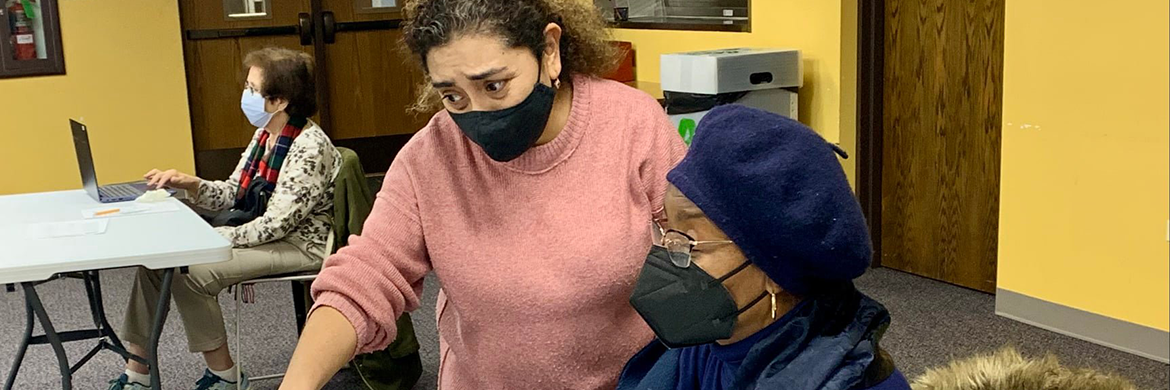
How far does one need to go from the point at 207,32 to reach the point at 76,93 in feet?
2.50

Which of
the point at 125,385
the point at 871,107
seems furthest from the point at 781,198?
the point at 871,107

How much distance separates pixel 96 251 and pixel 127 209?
61cm

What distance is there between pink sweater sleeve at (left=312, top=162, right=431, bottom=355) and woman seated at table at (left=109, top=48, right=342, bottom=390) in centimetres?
196

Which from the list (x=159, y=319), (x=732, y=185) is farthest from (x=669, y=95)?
(x=732, y=185)

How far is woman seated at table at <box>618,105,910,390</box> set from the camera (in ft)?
3.51

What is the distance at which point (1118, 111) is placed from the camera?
851 millimetres

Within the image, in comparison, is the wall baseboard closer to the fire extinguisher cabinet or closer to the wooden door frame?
the wooden door frame

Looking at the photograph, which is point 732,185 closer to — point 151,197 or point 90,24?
point 151,197

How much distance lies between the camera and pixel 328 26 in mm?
6668

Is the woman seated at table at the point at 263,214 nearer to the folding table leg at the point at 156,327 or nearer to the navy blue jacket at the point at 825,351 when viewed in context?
the folding table leg at the point at 156,327

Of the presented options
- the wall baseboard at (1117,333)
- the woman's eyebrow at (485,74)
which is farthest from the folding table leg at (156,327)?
the wall baseboard at (1117,333)

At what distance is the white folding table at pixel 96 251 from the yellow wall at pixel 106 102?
9.03ft

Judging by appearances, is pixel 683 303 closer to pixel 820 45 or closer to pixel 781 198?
pixel 781 198

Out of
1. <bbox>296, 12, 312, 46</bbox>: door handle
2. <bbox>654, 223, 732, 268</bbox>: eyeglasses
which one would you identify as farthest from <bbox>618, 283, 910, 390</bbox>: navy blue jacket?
<bbox>296, 12, 312, 46</bbox>: door handle
